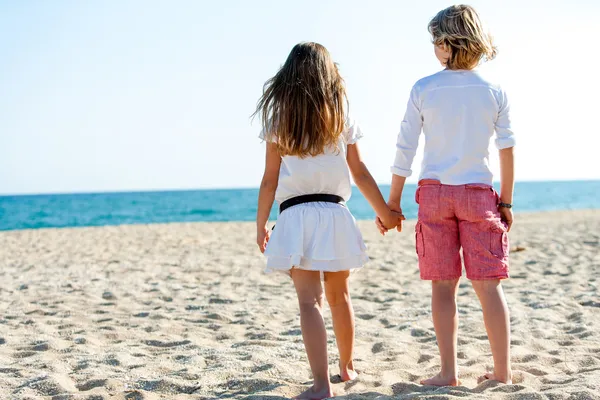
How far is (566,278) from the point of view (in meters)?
5.75

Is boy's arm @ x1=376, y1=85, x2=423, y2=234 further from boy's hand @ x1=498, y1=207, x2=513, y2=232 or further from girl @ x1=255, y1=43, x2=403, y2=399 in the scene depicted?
boy's hand @ x1=498, y1=207, x2=513, y2=232

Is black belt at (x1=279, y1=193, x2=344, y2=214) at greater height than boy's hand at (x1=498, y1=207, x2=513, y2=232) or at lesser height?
greater

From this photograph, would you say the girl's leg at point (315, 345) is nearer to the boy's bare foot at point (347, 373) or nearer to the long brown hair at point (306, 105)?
the boy's bare foot at point (347, 373)

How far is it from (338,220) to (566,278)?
12.7 ft

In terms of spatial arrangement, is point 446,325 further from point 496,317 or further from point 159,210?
point 159,210

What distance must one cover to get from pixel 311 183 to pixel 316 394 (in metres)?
0.94

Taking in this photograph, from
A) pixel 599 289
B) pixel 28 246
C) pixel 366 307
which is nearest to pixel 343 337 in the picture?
pixel 366 307

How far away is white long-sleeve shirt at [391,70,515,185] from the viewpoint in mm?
2676

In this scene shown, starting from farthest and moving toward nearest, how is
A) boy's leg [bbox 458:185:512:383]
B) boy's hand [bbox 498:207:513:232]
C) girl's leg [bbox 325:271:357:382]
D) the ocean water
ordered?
1. the ocean water
2. girl's leg [bbox 325:271:357:382]
3. boy's hand [bbox 498:207:513:232]
4. boy's leg [bbox 458:185:512:383]

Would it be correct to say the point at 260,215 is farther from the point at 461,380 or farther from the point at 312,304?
the point at 461,380

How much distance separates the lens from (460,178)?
2.67 m

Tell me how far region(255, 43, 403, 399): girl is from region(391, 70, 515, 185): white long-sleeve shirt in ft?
1.10

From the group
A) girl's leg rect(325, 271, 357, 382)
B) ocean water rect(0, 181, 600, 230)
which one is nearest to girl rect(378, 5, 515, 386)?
girl's leg rect(325, 271, 357, 382)

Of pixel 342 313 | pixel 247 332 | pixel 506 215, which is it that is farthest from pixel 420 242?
pixel 247 332
